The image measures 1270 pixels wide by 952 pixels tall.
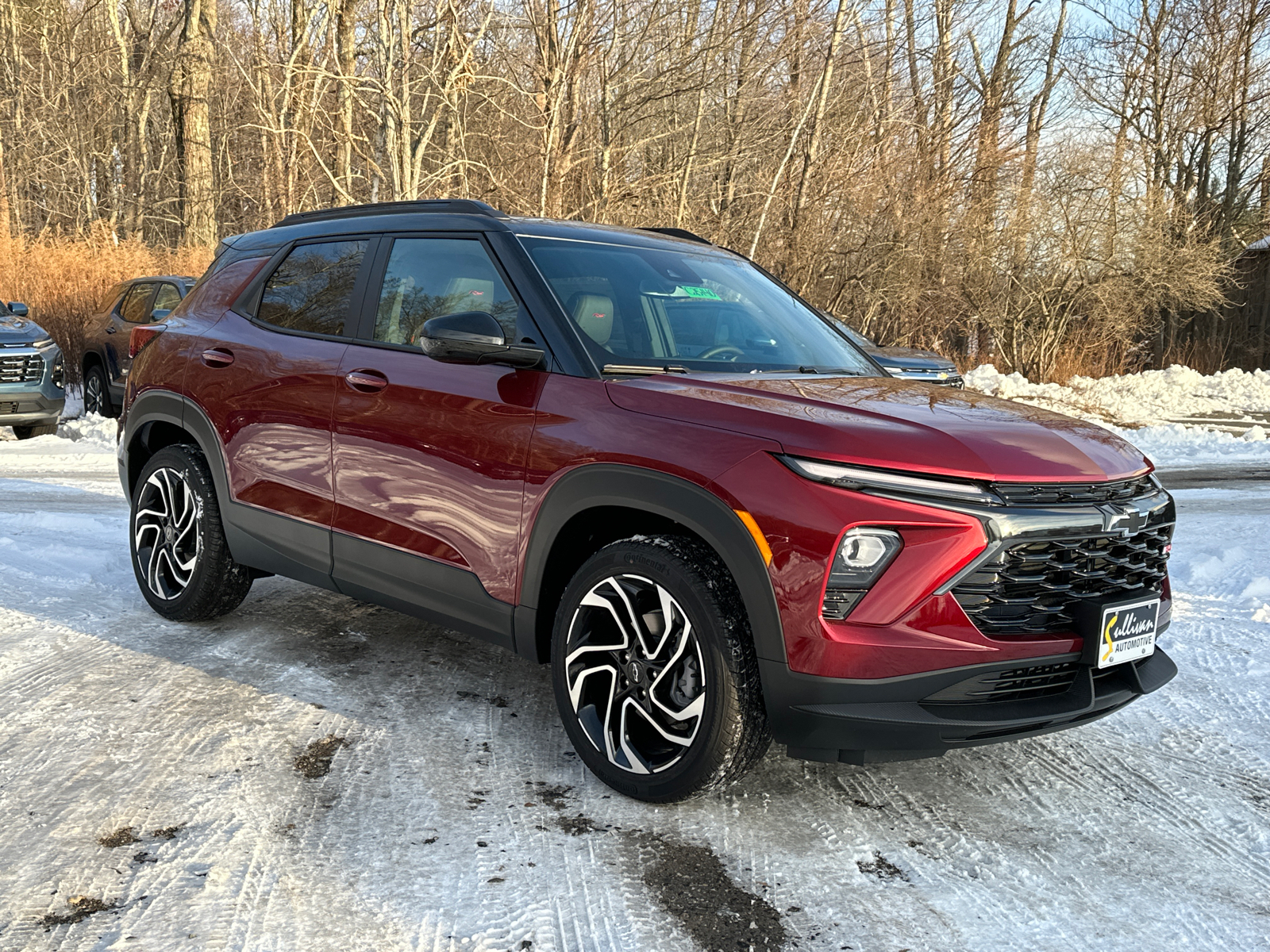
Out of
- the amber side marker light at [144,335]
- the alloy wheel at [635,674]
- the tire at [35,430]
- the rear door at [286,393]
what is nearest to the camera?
the alloy wheel at [635,674]

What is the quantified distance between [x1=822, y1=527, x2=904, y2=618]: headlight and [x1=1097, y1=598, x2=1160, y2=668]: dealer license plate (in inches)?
26.7

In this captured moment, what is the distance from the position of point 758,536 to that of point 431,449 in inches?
53.9

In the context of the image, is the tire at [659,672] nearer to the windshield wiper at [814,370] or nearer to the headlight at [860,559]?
the headlight at [860,559]

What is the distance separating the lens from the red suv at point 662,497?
2795mm

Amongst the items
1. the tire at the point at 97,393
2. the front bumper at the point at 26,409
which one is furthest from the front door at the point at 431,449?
the tire at the point at 97,393

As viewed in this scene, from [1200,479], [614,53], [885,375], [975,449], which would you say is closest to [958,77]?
[614,53]

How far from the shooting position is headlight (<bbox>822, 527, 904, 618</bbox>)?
275 cm

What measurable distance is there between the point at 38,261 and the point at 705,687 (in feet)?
54.0

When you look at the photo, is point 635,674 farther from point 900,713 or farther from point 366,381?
point 366,381

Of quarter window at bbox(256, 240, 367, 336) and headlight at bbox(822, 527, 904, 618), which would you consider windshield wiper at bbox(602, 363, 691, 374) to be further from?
quarter window at bbox(256, 240, 367, 336)

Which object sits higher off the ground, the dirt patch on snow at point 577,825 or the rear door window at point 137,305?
the rear door window at point 137,305

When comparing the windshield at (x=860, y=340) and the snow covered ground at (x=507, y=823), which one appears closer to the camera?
the snow covered ground at (x=507, y=823)

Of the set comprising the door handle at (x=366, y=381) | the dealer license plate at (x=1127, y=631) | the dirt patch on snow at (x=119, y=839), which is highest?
the door handle at (x=366, y=381)

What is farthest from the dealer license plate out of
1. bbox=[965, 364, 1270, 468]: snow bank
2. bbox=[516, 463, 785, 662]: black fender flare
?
bbox=[965, 364, 1270, 468]: snow bank
